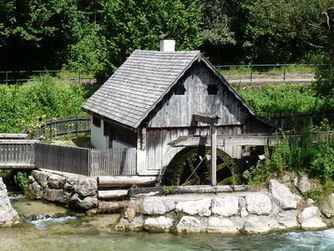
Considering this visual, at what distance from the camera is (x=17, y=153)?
24094 millimetres

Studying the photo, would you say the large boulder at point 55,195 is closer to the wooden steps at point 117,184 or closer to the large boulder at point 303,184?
the wooden steps at point 117,184

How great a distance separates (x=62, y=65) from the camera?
1810 inches

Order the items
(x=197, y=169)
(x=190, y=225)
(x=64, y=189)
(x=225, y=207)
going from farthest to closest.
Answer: (x=197, y=169)
(x=64, y=189)
(x=225, y=207)
(x=190, y=225)

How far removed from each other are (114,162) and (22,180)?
381cm

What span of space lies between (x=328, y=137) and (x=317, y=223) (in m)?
3.65

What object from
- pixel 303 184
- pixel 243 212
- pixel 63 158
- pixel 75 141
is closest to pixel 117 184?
pixel 63 158

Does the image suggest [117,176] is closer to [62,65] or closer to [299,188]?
[299,188]

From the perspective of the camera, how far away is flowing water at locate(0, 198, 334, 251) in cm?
1881

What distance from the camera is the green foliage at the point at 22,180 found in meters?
24.2

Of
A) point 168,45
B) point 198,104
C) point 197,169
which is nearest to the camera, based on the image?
point 197,169

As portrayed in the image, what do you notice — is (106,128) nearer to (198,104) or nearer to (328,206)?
(198,104)

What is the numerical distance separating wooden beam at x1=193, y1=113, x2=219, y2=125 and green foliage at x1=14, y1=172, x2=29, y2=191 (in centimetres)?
672

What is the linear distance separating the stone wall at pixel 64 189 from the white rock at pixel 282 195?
600 centimetres

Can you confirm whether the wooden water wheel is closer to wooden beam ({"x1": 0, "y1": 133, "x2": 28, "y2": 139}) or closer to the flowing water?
the flowing water
